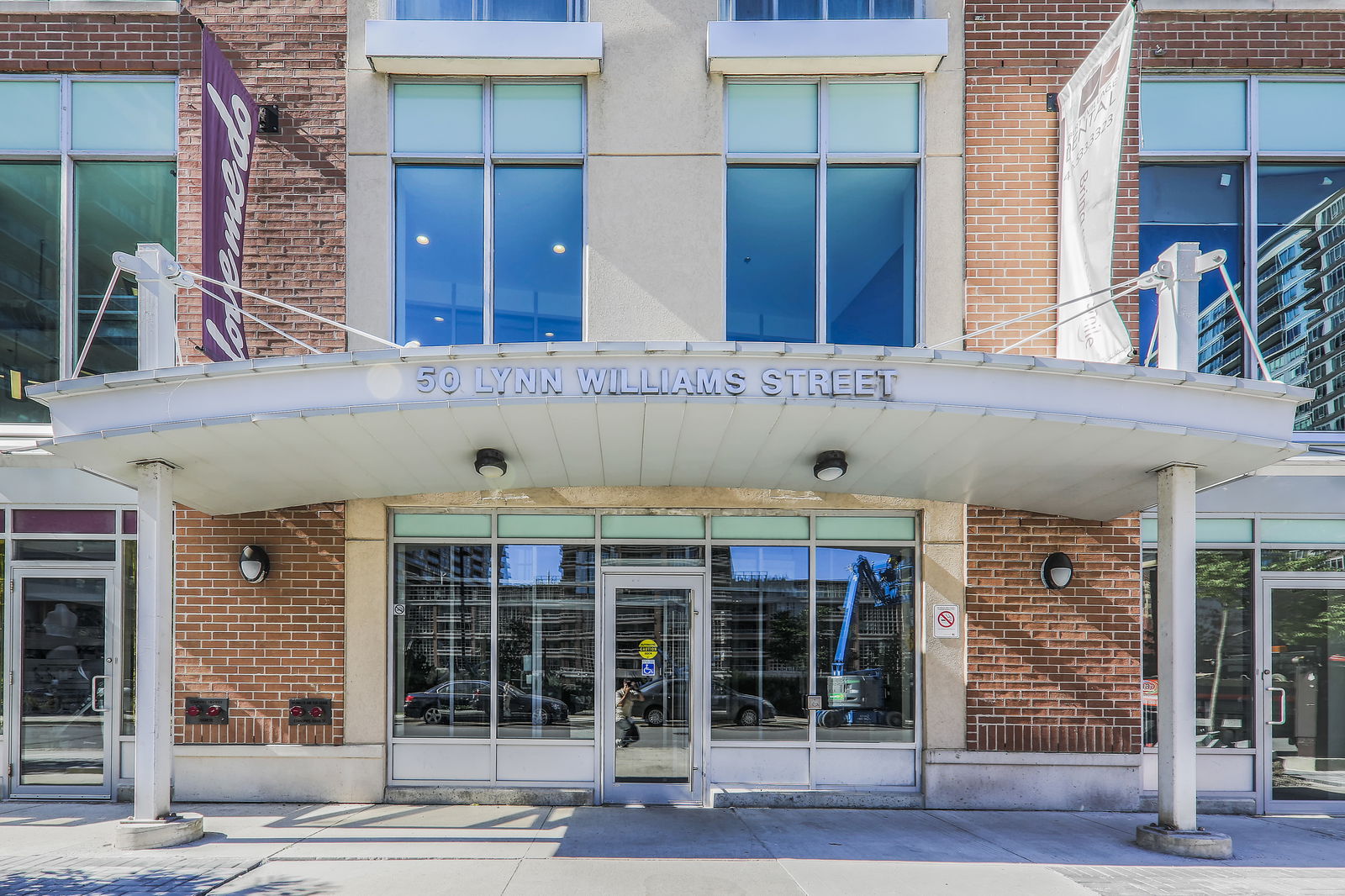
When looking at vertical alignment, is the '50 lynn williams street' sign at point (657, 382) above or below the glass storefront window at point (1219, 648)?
above

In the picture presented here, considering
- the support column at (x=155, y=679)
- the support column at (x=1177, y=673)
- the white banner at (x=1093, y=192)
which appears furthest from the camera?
the white banner at (x=1093, y=192)

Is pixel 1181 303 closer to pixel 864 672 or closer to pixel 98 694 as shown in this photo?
pixel 864 672

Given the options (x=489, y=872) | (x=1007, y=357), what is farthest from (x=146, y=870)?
(x=1007, y=357)

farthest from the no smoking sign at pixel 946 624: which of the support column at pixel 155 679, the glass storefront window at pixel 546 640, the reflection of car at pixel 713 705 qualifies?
the support column at pixel 155 679

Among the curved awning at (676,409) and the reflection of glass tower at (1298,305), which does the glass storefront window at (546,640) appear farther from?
the reflection of glass tower at (1298,305)

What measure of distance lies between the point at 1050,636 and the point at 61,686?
9522 mm

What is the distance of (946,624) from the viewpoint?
8867 mm

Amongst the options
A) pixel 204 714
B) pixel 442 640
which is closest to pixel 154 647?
pixel 204 714

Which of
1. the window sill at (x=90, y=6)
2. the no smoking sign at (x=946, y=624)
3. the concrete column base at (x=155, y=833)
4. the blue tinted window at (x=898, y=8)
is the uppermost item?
the blue tinted window at (x=898, y=8)

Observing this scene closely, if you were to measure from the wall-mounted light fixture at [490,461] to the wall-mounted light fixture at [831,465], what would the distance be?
8.28ft

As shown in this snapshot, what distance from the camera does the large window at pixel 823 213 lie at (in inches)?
361

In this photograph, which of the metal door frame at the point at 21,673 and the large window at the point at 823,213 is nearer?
the metal door frame at the point at 21,673

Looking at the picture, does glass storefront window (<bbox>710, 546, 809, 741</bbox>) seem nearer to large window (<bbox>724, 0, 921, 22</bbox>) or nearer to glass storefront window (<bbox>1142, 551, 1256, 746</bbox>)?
glass storefront window (<bbox>1142, 551, 1256, 746</bbox>)

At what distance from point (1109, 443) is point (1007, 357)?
1.24 m
